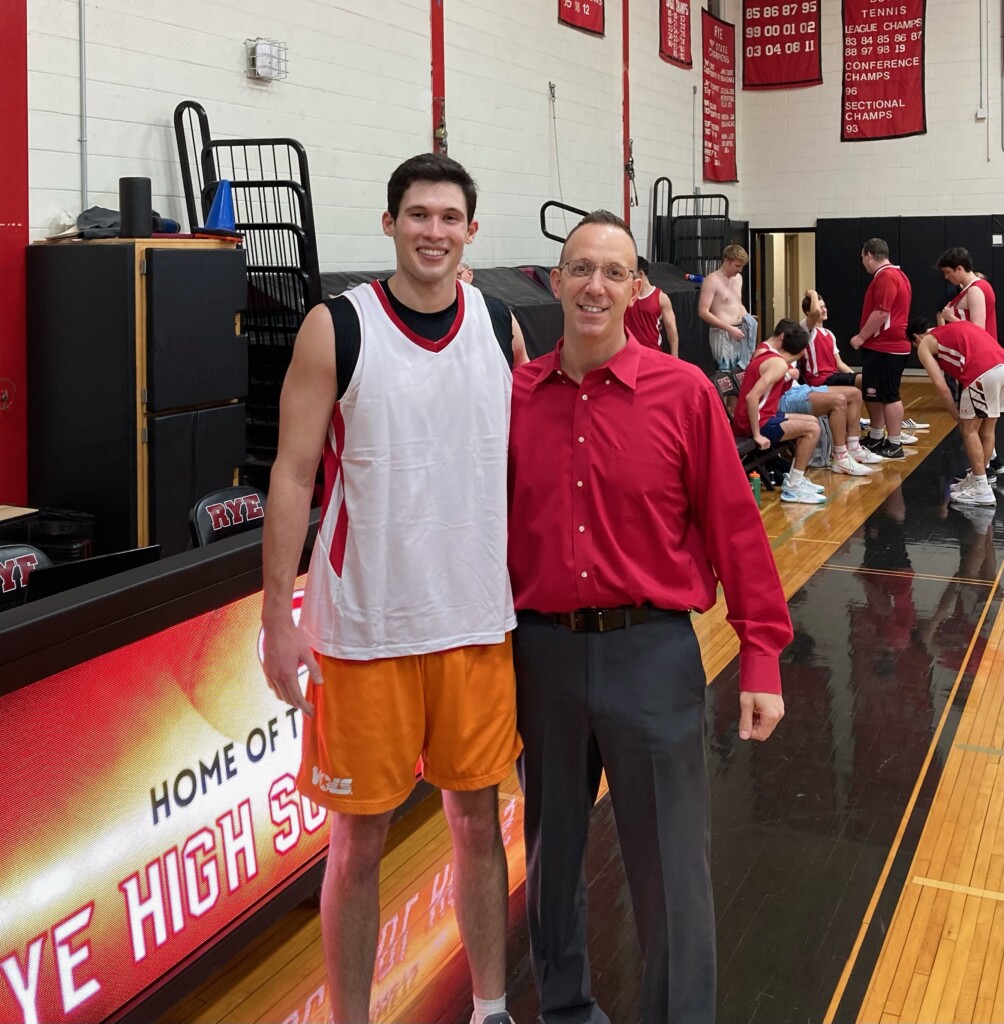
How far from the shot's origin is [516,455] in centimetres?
238

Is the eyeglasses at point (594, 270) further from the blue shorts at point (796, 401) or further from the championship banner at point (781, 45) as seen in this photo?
the championship banner at point (781, 45)

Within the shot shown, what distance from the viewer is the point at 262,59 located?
7.23 metres

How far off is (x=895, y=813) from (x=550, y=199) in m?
8.44

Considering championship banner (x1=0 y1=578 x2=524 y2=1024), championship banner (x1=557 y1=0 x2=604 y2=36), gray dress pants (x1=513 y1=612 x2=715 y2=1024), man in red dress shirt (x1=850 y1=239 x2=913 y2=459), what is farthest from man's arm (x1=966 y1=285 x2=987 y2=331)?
gray dress pants (x1=513 y1=612 x2=715 y2=1024)

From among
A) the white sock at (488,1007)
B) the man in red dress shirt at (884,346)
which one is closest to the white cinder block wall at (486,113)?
the man in red dress shirt at (884,346)

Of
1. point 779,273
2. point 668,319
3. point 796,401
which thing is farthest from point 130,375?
point 779,273

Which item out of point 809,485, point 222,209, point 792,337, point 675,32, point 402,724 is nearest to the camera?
point 402,724

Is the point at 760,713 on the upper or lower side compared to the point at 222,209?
lower

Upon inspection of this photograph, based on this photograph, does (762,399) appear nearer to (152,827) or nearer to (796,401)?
(796,401)

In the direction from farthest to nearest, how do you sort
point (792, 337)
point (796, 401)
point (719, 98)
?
point (719, 98), point (796, 401), point (792, 337)

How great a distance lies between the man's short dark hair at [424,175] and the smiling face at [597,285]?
23cm

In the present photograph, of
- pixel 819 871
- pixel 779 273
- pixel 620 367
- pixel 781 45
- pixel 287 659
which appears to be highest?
pixel 781 45

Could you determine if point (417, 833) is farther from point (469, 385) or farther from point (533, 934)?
point (469, 385)

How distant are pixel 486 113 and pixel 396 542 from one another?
27.6 ft
